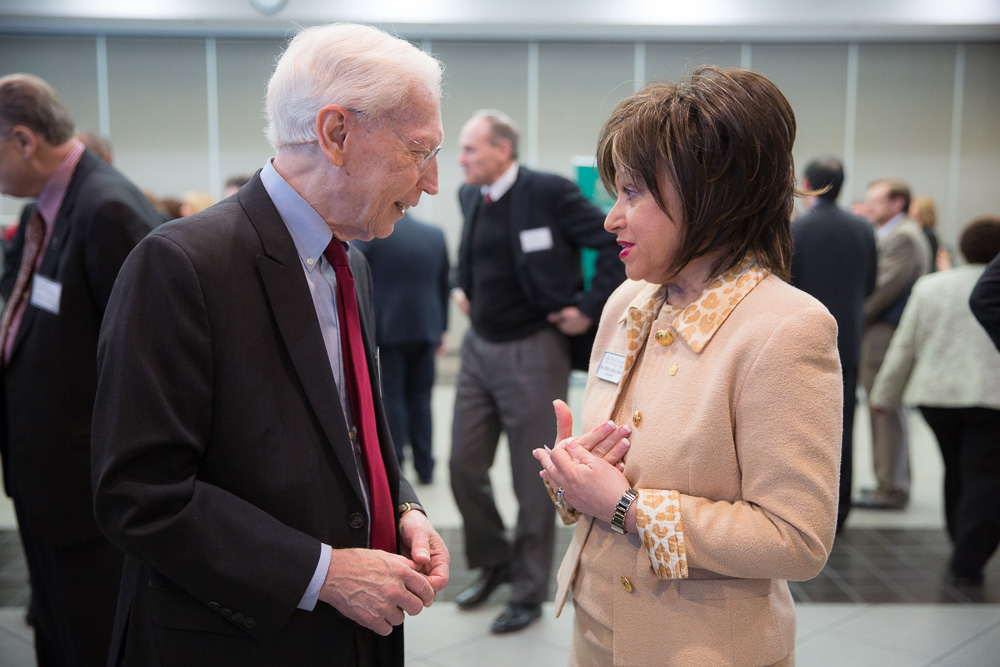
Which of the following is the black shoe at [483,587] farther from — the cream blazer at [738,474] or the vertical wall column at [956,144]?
the vertical wall column at [956,144]

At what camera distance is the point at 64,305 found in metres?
2.11

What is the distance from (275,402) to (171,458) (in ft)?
0.53

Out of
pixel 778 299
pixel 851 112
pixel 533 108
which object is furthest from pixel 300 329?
pixel 851 112

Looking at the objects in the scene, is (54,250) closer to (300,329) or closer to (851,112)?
(300,329)

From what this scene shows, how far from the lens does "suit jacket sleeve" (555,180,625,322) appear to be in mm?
3232

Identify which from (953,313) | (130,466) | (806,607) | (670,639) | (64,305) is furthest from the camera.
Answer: (953,313)

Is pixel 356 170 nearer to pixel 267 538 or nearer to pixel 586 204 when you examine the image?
pixel 267 538

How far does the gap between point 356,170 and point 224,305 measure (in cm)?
31

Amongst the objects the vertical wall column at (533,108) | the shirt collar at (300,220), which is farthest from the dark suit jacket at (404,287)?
the vertical wall column at (533,108)

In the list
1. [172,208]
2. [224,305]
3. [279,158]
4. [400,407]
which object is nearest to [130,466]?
[224,305]

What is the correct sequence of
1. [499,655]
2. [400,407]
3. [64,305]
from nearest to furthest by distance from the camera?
[64,305] → [499,655] → [400,407]

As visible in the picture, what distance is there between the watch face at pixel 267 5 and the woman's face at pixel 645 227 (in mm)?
7500

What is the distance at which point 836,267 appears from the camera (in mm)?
3748

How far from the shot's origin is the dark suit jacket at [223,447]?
1.09 m
